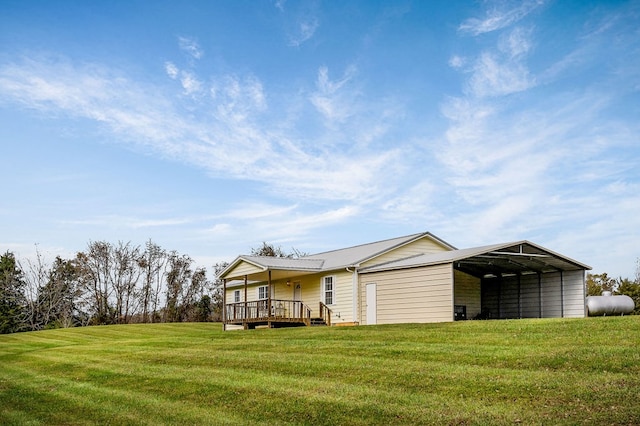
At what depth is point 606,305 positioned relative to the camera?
25.1m

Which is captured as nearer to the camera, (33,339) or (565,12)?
(565,12)

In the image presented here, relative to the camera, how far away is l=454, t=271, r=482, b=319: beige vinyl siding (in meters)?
27.2

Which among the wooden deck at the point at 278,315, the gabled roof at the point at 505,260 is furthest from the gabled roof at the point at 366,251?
the wooden deck at the point at 278,315

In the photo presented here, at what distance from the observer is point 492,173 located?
23953 millimetres

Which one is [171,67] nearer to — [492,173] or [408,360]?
[492,173]

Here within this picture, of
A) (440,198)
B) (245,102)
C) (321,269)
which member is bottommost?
(321,269)

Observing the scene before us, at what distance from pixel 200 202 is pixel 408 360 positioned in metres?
18.4

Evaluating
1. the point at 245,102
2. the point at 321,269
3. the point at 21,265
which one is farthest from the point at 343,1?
the point at 21,265

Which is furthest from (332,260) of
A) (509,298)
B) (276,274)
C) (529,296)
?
(529,296)

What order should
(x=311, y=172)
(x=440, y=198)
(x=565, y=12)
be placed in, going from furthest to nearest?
(x=311, y=172), (x=440, y=198), (x=565, y=12)

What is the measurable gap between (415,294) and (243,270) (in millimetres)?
10722

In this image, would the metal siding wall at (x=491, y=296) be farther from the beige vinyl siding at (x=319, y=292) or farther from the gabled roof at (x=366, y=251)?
the beige vinyl siding at (x=319, y=292)

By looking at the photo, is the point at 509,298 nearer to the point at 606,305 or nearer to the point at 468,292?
the point at 468,292

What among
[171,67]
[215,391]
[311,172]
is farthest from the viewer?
[311,172]
